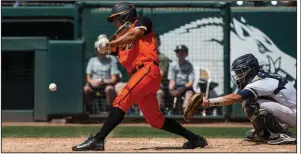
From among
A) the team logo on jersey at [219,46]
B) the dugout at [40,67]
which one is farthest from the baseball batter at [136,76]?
the team logo on jersey at [219,46]

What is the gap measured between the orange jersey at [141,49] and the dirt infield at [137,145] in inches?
32.1

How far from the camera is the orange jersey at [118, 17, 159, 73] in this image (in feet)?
19.7

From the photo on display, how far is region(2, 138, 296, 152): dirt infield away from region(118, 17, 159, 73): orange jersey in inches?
32.1

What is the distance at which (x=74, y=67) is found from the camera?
10781mm

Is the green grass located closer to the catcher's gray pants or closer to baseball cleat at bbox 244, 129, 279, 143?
baseball cleat at bbox 244, 129, 279, 143

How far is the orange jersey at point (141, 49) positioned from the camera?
237 inches

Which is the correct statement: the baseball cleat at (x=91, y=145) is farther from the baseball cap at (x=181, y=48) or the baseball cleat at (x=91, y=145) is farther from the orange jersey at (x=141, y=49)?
the baseball cap at (x=181, y=48)

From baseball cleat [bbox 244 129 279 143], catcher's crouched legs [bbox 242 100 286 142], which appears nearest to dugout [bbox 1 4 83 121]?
baseball cleat [bbox 244 129 279 143]

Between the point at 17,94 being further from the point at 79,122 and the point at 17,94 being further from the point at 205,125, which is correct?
the point at 205,125

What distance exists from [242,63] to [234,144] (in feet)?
2.86

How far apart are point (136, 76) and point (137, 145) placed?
1.00 m

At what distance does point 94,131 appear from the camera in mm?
8914

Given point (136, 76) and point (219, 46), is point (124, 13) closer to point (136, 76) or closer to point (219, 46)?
point (136, 76)

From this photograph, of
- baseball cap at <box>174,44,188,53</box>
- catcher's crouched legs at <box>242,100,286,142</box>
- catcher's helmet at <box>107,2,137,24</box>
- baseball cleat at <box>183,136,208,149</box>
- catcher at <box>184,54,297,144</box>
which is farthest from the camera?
baseball cap at <box>174,44,188,53</box>
